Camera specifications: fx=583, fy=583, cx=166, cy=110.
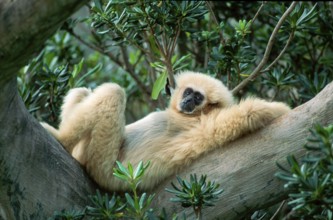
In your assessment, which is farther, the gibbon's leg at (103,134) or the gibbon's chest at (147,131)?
the gibbon's chest at (147,131)

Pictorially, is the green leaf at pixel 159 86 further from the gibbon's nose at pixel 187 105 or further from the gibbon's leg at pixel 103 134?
the gibbon's leg at pixel 103 134

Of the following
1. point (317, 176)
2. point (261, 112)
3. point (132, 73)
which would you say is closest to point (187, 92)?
point (132, 73)

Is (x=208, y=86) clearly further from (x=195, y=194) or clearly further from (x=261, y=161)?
(x=195, y=194)

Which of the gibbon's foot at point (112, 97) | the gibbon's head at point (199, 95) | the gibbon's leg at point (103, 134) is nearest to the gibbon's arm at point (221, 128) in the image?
the gibbon's leg at point (103, 134)

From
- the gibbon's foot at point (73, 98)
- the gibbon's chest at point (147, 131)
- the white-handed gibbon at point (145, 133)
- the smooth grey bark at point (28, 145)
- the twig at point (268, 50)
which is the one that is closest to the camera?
the smooth grey bark at point (28, 145)

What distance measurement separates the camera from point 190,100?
653 centimetres

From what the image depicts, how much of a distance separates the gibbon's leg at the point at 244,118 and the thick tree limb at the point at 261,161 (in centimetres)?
8

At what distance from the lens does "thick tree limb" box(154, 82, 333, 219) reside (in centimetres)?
479

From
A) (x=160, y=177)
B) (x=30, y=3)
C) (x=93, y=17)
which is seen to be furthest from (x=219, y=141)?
(x=30, y=3)

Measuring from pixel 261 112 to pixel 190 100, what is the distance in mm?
1555

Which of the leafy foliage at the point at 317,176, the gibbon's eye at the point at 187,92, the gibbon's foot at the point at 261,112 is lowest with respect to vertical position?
the leafy foliage at the point at 317,176

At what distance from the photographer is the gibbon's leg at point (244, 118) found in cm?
508

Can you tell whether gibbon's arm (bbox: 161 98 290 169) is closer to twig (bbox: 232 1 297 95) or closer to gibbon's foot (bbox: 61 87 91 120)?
twig (bbox: 232 1 297 95)

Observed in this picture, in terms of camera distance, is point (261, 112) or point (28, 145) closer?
point (28, 145)
